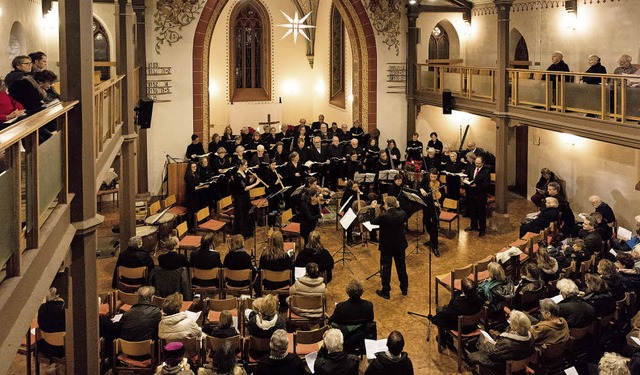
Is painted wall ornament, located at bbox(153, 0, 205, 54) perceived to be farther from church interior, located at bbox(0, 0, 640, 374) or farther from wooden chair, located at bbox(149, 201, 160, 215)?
wooden chair, located at bbox(149, 201, 160, 215)

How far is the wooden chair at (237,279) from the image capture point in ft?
30.4

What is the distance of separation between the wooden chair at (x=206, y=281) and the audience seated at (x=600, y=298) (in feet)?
17.3

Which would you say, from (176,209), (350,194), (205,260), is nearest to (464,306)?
(205,260)

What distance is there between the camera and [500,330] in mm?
8656

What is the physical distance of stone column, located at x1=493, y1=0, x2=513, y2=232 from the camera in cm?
1415

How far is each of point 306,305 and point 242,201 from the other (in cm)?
569

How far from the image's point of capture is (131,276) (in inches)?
359

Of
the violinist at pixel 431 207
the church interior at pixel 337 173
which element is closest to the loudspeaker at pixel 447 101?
the church interior at pixel 337 173

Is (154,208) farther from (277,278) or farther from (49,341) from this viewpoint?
(49,341)

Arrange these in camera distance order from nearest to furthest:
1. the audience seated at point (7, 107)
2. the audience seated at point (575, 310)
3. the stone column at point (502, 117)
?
the audience seated at point (7, 107)
the audience seated at point (575, 310)
the stone column at point (502, 117)

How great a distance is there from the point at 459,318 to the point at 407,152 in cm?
1061

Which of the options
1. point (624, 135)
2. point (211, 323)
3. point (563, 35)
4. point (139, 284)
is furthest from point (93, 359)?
point (563, 35)

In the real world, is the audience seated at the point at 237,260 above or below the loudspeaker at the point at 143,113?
below

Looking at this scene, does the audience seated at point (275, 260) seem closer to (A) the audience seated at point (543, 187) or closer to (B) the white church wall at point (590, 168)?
(A) the audience seated at point (543, 187)
